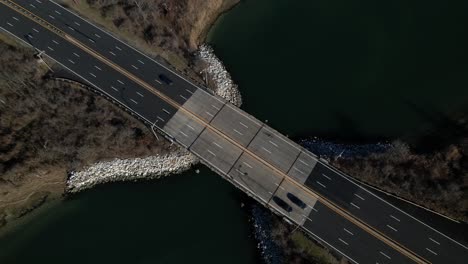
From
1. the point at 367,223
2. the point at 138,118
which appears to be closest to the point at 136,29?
the point at 138,118

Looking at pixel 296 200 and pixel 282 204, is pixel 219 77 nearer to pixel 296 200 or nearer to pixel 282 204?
pixel 282 204

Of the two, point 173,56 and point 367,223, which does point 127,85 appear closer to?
point 173,56

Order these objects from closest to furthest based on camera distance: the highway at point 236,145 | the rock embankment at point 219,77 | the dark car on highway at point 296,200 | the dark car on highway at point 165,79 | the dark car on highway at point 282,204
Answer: the highway at point 236,145 < the dark car on highway at point 282,204 < the dark car on highway at point 296,200 < the dark car on highway at point 165,79 < the rock embankment at point 219,77

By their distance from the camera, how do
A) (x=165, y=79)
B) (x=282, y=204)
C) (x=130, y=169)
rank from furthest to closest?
1. (x=165, y=79)
2. (x=130, y=169)
3. (x=282, y=204)

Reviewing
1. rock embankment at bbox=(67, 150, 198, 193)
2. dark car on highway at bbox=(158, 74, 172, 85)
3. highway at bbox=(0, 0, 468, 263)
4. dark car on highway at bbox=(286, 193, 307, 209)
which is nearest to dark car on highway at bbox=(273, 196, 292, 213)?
highway at bbox=(0, 0, 468, 263)

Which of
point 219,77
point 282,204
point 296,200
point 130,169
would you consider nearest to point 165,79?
point 219,77

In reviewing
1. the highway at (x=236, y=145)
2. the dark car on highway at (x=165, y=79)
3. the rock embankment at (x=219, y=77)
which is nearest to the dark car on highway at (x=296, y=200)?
the highway at (x=236, y=145)

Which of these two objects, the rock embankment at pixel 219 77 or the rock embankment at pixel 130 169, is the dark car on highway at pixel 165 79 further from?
the rock embankment at pixel 130 169
